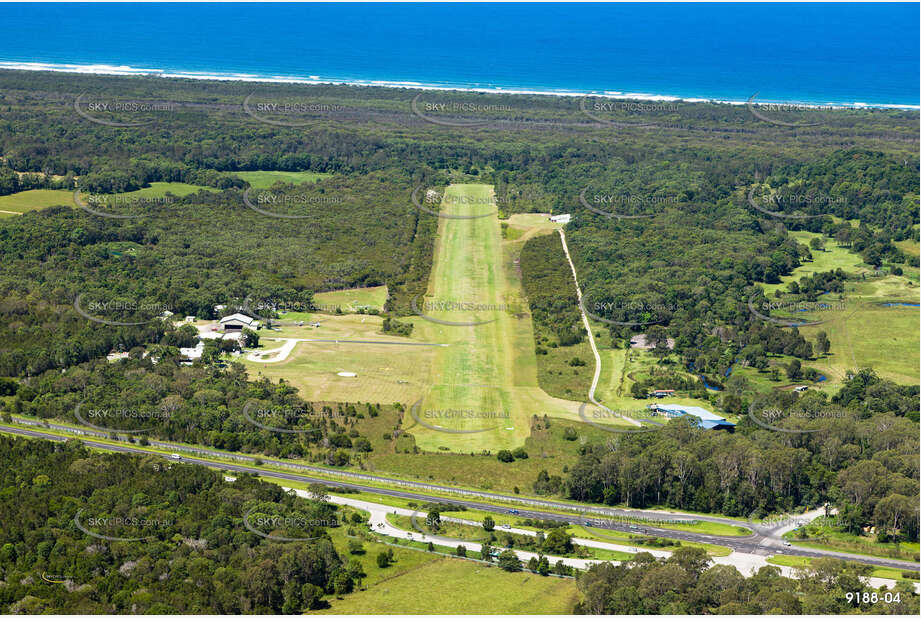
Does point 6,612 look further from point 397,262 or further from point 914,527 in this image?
point 397,262

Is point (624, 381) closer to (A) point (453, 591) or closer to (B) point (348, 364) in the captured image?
(B) point (348, 364)

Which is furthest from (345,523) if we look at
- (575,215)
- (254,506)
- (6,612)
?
(575,215)

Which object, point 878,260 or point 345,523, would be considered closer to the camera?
point 345,523

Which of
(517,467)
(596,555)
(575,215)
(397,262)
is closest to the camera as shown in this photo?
(596,555)

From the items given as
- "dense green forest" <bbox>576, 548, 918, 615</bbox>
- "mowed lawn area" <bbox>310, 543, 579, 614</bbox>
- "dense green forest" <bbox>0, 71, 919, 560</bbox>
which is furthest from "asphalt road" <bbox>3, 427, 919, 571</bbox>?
"mowed lawn area" <bbox>310, 543, 579, 614</bbox>

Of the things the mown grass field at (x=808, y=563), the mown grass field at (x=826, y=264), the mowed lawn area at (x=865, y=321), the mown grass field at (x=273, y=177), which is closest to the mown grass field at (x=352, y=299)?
the mowed lawn area at (x=865, y=321)

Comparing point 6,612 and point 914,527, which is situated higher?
point 914,527

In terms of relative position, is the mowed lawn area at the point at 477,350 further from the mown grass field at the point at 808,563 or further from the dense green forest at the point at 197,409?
the mown grass field at the point at 808,563

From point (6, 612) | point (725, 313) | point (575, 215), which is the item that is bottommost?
point (6, 612)

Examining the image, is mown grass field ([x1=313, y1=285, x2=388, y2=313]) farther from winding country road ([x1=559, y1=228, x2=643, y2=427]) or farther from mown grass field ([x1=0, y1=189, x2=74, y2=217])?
mown grass field ([x1=0, y1=189, x2=74, y2=217])
